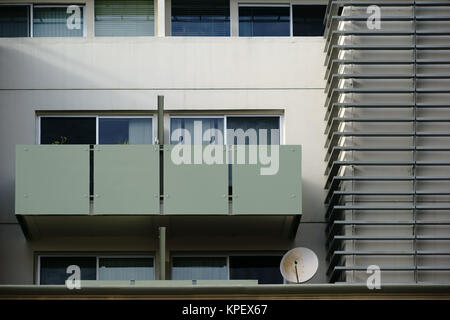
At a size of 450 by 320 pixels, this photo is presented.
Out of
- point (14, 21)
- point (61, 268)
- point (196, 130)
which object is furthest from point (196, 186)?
point (14, 21)

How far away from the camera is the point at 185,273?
26.2 m

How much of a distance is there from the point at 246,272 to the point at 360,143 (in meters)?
Result: 3.14

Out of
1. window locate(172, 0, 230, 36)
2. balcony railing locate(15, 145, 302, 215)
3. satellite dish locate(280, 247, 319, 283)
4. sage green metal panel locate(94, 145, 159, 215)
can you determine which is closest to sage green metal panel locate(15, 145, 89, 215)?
balcony railing locate(15, 145, 302, 215)

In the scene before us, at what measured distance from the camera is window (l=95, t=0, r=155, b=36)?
28.0 metres

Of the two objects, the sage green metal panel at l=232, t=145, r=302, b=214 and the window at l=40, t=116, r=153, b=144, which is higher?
the window at l=40, t=116, r=153, b=144

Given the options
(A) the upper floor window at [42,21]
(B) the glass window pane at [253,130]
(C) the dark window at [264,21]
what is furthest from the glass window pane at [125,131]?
(C) the dark window at [264,21]

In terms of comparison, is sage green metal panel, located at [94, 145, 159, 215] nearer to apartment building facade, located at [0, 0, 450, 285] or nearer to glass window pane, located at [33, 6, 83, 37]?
apartment building facade, located at [0, 0, 450, 285]

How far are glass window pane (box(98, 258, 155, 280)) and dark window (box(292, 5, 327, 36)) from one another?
5.53m

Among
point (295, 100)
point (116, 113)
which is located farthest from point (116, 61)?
point (295, 100)

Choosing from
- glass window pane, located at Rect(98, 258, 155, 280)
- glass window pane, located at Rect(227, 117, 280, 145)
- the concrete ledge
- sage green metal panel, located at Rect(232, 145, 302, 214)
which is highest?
glass window pane, located at Rect(227, 117, 280, 145)

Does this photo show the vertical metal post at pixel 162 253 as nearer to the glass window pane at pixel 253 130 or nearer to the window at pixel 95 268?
the window at pixel 95 268

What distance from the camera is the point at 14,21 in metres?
28.0

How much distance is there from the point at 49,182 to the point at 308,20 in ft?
20.6

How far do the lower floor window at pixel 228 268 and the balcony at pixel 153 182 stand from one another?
95cm
